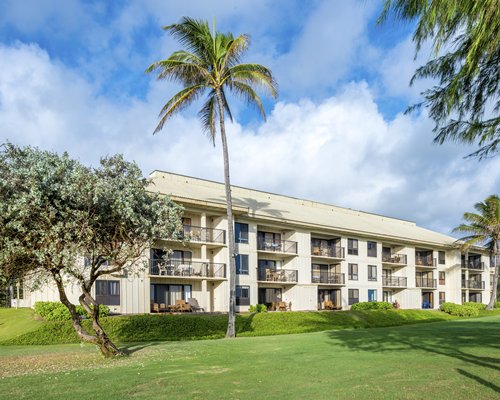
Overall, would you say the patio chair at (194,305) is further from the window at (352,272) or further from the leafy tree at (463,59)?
the leafy tree at (463,59)

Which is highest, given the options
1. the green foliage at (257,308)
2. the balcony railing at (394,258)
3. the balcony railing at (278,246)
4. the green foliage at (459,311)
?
the balcony railing at (278,246)

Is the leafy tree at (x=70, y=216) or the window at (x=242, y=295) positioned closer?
the leafy tree at (x=70, y=216)

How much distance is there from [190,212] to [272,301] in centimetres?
1064

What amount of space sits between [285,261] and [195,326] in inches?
581

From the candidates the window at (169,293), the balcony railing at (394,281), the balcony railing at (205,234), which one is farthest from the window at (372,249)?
the window at (169,293)

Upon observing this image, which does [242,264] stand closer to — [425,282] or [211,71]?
[211,71]

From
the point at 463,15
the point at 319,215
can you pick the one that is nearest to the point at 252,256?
the point at 319,215

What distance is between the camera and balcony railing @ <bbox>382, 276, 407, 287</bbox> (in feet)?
156

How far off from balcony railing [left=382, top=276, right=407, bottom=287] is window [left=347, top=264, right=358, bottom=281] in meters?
4.45

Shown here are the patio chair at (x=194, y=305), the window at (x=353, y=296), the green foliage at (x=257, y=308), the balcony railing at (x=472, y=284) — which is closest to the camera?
the patio chair at (x=194, y=305)

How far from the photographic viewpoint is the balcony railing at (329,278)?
41469mm

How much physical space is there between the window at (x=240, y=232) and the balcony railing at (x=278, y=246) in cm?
192

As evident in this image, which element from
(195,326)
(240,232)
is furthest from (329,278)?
(195,326)

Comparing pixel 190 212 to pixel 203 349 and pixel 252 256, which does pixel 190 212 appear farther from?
pixel 203 349
